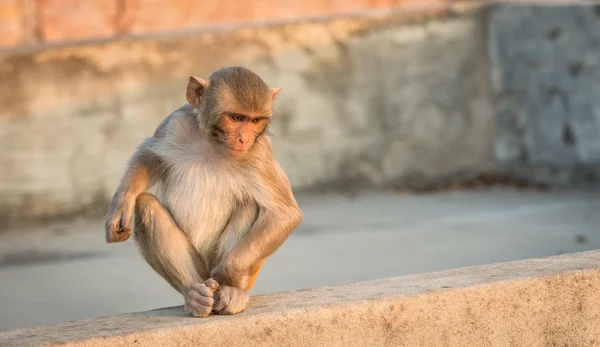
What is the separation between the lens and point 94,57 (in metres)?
7.82

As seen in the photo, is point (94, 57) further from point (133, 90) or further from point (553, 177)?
point (553, 177)

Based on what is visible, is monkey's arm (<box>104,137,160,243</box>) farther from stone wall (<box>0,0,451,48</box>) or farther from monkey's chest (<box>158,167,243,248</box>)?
stone wall (<box>0,0,451,48</box>)

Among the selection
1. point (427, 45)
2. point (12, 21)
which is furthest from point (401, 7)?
point (12, 21)

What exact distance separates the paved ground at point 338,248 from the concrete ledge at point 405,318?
2.25m

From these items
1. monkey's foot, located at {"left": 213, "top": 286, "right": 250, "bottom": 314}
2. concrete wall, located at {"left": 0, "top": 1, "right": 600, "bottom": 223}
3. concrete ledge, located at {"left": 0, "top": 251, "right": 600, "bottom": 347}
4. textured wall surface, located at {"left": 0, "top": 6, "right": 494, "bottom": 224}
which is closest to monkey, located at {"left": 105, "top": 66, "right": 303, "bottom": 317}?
monkey's foot, located at {"left": 213, "top": 286, "right": 250, "bottom": 314}

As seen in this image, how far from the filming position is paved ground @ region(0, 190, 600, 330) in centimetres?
608

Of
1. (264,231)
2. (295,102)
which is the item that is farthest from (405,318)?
(295,102)

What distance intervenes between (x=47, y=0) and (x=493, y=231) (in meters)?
3.79

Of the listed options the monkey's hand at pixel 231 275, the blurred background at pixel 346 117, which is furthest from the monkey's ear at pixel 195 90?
the blurred background at pixel 346 117

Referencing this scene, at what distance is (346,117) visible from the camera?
8578mm

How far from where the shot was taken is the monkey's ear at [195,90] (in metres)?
3.95

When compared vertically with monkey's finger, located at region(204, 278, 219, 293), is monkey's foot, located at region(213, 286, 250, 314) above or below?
below

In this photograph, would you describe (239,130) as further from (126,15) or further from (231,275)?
(126,15)

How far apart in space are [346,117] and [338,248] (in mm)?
1809
